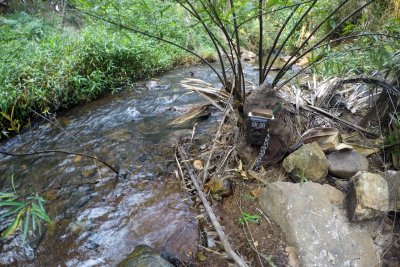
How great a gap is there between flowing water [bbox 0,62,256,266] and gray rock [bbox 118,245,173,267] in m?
0.11

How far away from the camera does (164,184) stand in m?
2.73

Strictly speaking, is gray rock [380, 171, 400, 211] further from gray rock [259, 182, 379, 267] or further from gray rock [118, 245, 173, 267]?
gray rock [118, 245, 173, 267]

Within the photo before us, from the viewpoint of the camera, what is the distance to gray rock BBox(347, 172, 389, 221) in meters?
1.84

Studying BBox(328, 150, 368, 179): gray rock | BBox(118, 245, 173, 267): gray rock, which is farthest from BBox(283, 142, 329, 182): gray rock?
BBox(118, 245, 173, 267): gray rock

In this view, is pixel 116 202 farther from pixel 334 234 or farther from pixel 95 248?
pixel 334 234

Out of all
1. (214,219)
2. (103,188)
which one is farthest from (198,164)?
(103,188)

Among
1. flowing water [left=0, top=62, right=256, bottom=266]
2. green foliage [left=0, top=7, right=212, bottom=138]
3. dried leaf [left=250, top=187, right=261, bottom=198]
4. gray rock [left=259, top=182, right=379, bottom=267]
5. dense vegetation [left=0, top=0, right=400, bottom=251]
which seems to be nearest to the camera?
gray rock [left=259, top=182, right=379, bottom=267]

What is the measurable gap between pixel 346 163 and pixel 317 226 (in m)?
0.62

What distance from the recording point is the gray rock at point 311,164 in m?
2.18

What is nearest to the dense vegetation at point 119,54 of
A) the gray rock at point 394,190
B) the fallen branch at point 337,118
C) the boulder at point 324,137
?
the fallen branch at point 337,118

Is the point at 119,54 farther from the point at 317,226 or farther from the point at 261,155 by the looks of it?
the point at 317,226

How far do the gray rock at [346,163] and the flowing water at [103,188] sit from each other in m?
1.22

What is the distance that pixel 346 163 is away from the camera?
2.22 meters

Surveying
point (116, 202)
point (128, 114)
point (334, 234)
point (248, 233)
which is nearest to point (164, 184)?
point (116, 202)
